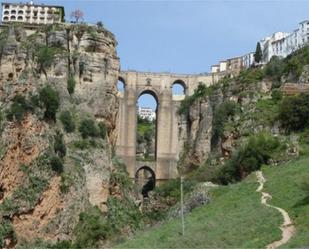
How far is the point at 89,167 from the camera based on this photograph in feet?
166

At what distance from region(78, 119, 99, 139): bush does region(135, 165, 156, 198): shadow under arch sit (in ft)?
92.1

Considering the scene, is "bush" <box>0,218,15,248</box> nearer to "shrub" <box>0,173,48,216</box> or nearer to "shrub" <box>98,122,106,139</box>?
"shrub" <box>0,173,48,216</box>

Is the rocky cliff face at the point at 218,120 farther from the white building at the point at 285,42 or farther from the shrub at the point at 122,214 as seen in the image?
the white building at the point at 285,42

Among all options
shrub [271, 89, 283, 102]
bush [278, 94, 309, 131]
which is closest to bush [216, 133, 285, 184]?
bush [278, 94, 309, 131]

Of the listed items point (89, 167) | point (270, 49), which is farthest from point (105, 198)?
point (270, 49)

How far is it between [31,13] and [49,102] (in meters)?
40.0

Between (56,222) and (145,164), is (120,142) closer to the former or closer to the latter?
(145,164)

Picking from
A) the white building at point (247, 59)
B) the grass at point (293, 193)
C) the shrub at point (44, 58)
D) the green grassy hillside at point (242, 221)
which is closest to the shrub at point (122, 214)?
the shrub at point (44, 58)

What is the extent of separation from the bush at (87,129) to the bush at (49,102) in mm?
2610

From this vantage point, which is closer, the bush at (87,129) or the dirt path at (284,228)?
the dirt path at (284,228)

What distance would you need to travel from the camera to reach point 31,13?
8675 cm

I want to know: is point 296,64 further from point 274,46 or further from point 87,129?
point 274,46

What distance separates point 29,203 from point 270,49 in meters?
67.8

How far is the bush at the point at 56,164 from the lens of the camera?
153ft
